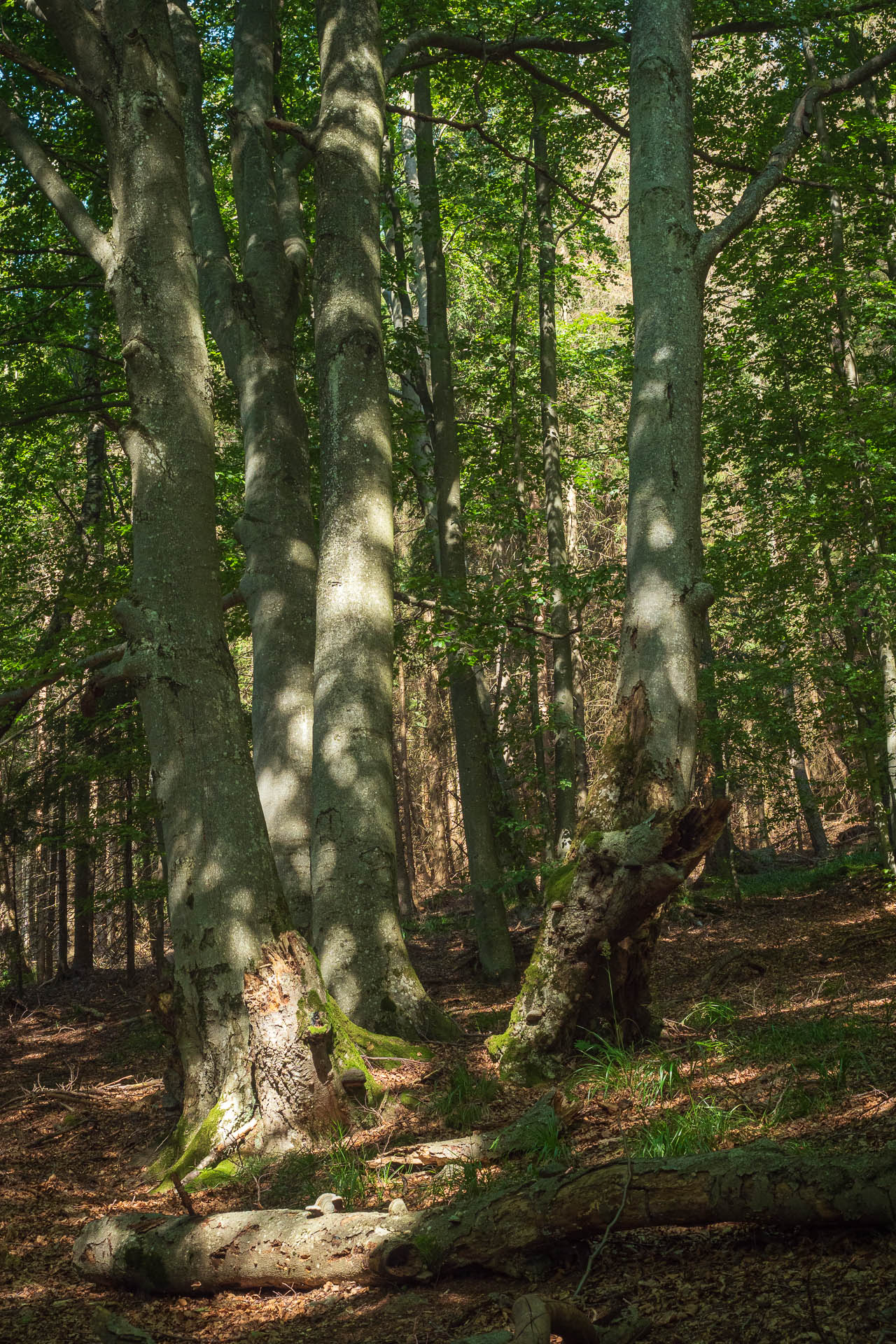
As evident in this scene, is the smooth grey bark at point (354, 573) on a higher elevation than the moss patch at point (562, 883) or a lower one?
higher

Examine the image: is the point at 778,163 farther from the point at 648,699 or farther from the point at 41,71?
the point at 41,71

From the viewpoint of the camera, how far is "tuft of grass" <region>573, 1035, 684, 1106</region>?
4328mm

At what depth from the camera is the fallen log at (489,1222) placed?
8.43ft

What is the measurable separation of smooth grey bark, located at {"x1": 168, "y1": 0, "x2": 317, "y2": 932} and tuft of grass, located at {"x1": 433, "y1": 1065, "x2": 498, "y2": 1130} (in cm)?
240

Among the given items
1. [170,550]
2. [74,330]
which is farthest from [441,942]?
[170,550]

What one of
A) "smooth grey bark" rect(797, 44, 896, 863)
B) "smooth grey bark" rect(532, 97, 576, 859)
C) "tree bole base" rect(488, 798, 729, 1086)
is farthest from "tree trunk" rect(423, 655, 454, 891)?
"tree bole base" rect(488, 798, 729, 1086)

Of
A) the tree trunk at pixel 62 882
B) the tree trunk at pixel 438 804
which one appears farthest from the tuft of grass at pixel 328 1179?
the tree trunk at pixel 438 804

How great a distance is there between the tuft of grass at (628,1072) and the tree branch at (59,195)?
206 inches

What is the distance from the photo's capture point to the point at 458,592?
9883 millimetres

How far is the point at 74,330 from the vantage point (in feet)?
41.3

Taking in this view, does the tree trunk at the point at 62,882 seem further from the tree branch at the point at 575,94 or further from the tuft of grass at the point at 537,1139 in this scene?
the tree branch at the point at 575,94

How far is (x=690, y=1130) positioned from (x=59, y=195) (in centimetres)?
649

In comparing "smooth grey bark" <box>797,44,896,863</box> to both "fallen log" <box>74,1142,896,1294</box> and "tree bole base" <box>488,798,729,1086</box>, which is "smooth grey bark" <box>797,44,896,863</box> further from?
"fallen log" <box>74,1142,896,1294</box>

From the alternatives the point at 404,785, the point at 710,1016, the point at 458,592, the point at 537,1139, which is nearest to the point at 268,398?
the point at 458,592
